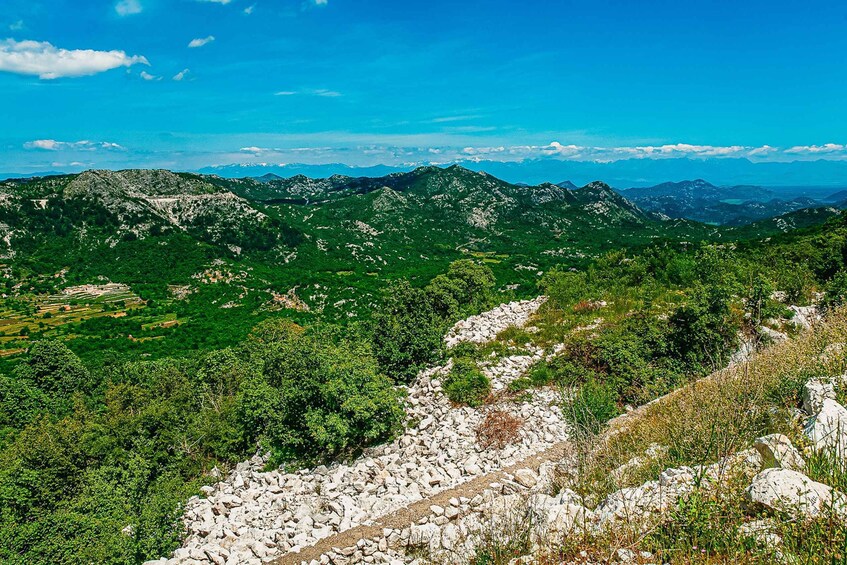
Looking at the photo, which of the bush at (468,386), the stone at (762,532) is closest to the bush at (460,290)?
the bush at (468,386)

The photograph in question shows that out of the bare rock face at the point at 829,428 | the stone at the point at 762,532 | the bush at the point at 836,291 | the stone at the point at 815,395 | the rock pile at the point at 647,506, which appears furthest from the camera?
the bush at the point at 836,291

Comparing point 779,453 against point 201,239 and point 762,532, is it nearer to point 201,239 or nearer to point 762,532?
point 762,532

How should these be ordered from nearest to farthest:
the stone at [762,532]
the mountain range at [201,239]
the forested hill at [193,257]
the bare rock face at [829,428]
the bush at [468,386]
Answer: the stone at [762,532] < the bare rock face at [829,428] < the bush at [468,386] < the forested hill at [193,257] < the mountain range at [201,239]

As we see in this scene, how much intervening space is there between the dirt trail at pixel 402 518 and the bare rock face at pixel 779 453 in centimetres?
477

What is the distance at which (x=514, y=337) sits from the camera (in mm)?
18031

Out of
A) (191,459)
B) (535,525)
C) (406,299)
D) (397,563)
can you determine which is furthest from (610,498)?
(406,299)

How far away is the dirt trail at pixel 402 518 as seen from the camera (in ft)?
26.4

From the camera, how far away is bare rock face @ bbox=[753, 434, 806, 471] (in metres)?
4.78

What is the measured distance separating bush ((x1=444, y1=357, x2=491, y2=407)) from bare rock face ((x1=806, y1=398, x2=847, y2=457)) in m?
9.12

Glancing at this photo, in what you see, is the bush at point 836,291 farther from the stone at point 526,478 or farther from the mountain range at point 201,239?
the mountain range at point 201,239

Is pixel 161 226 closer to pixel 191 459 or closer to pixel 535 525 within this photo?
pixel 191 459

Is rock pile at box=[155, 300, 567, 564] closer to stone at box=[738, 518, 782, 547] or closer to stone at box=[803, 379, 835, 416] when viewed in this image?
stone at box=[738, 518, 782, 547]

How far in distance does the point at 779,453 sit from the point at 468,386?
9656 mm

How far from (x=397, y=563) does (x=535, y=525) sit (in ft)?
9.74
